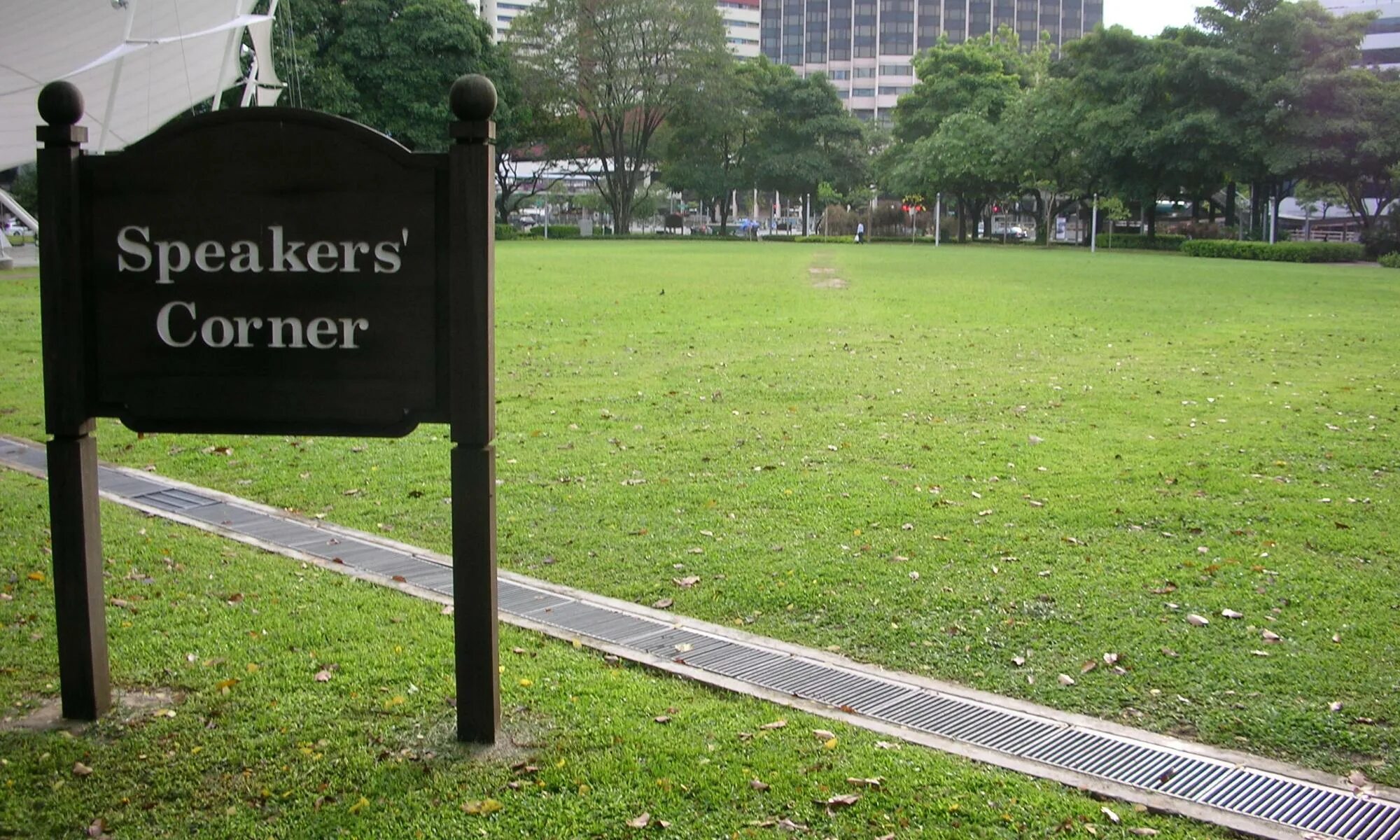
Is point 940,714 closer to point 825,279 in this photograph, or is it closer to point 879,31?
point 825,279

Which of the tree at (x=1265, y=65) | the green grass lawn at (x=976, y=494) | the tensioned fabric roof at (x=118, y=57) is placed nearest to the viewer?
the green grass lawn at (x=976, y=494)

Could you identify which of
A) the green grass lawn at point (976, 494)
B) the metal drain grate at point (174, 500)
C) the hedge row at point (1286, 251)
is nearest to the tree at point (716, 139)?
the hedge row at point (1286, 251)

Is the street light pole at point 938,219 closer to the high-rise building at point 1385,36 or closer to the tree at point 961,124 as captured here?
the tree at point 961,124

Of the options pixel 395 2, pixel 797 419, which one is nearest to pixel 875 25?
pixel 395 2

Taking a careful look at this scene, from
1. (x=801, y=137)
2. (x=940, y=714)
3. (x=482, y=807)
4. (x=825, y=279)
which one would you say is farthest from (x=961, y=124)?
(x=482, y=807)

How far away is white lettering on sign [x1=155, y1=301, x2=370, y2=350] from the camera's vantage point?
414cm

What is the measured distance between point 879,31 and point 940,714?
500 feet

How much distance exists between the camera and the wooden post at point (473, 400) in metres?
3.97

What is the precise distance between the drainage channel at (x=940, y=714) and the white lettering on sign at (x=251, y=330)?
188cm

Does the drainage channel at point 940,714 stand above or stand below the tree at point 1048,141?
below

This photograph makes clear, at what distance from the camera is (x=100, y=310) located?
13.9 feet

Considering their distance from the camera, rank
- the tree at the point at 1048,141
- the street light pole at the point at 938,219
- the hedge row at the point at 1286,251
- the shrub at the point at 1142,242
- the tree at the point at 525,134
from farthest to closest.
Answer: the street light pole at the point at 938,219
the tree at the point at 525,134
the tree at the point at 1048,141
the shrub at the point at 1142,242
the hedge row at the point at 1286,251

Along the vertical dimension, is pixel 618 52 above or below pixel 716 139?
above

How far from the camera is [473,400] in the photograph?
411 centimetres
